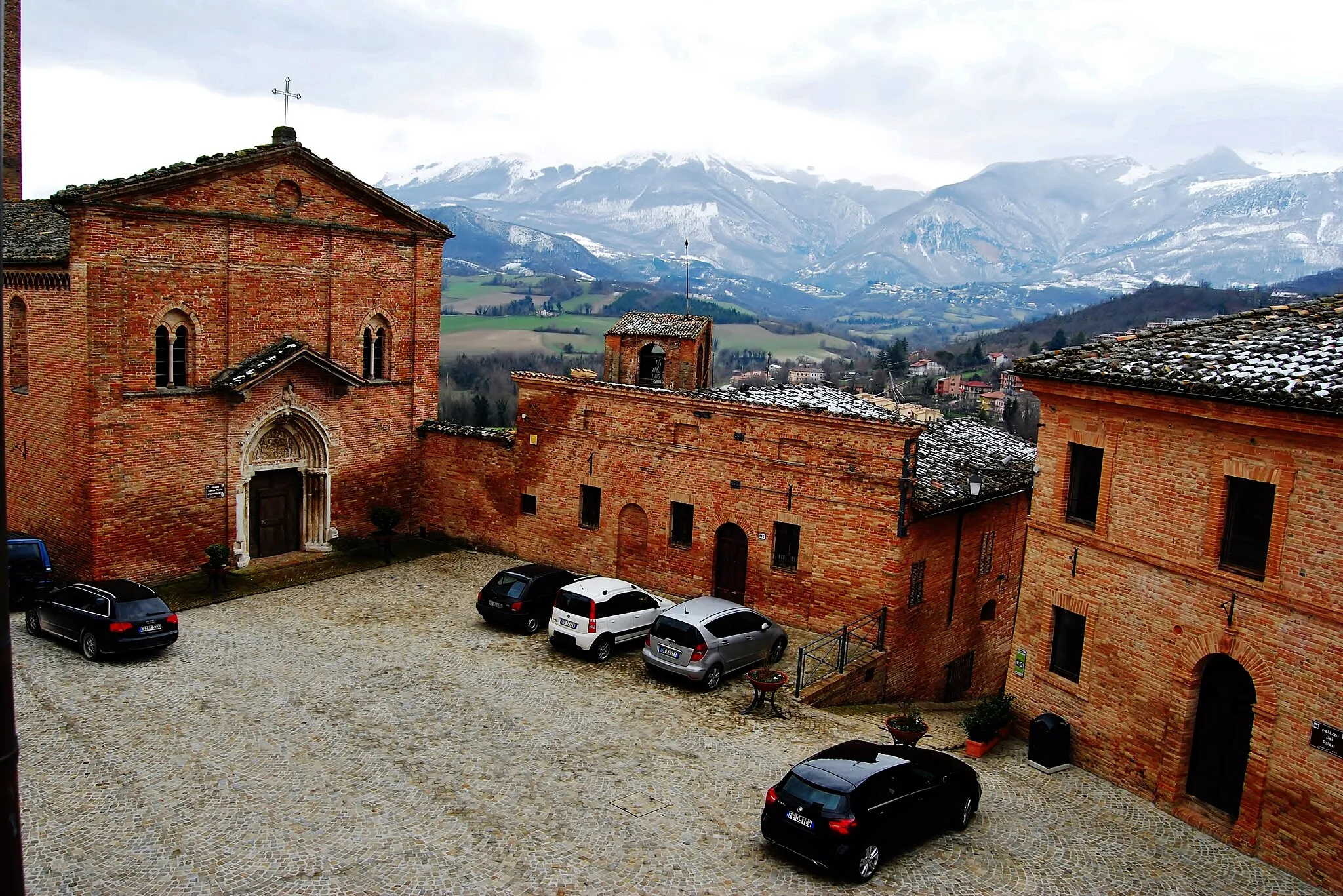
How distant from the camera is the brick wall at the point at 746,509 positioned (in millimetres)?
22906

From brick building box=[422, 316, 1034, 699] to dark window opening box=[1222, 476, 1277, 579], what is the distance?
749 cm

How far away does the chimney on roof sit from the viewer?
108 ft

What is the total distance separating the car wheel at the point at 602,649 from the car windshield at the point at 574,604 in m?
0.68

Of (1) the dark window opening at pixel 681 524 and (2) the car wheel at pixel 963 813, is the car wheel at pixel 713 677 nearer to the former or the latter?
(1) the dark window opening at pixel 681 524

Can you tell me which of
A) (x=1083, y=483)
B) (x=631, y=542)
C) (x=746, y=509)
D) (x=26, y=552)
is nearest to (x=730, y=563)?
(x=746, y=509)

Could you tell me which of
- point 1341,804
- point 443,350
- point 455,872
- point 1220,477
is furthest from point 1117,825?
point 443,350

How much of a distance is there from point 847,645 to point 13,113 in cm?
3357

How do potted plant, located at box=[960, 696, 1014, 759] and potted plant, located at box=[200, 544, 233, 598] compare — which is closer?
potted plant, located at box=[960, 696, 1014, 759]

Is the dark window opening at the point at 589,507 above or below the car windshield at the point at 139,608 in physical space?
above

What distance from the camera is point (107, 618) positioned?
19141mm

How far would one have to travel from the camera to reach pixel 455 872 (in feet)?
42.5

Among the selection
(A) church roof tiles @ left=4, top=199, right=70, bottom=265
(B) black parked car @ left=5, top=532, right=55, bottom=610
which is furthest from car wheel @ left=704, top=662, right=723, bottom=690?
(A) church roof tiles @ left=4, top=199, right=70, bottom=265

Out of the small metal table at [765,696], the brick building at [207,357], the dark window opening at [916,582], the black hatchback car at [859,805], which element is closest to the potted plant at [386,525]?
the brick building at [207,357]

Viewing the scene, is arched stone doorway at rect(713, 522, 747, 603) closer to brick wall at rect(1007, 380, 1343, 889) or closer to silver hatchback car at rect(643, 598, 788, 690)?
silver hatchback car at rect(643, 598, 788, 690)
